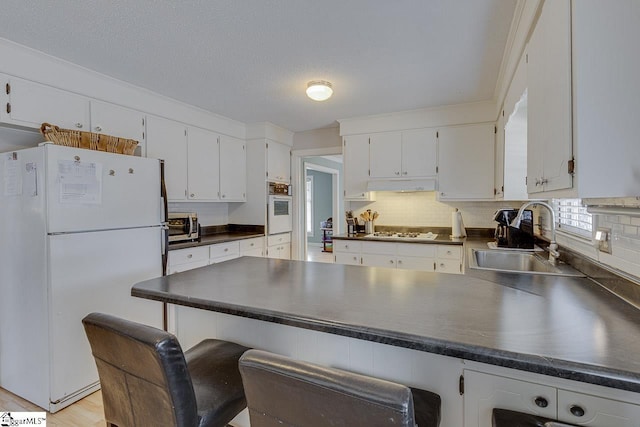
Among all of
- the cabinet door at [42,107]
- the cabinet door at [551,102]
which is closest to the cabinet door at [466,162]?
the cabinet door at [551,102]

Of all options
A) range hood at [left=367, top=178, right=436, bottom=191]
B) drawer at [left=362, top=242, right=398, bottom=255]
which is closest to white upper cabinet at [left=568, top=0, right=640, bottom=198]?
drawer at [left=362, top=242, right=398, bottom=255]

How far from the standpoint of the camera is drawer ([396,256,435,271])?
10.6 ft

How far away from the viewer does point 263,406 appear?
0.75 metres

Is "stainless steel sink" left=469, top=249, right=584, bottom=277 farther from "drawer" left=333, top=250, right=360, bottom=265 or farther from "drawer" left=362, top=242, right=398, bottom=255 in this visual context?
"drawer" left=333, top=250, right=360, bottom=265

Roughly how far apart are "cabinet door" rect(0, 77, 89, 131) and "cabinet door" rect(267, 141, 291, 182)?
2088 millimetres

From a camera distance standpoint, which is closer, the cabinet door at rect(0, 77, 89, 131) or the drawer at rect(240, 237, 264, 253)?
the cabinet door at rect(0, 77, 89, 131)

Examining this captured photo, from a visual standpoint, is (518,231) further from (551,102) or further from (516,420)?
(516,420)

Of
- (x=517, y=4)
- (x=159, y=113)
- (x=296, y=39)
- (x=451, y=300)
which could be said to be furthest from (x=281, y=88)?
(x=451, y=300)

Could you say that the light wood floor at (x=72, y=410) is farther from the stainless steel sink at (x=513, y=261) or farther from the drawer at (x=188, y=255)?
the stainless steel sink at (x=513, y=261)

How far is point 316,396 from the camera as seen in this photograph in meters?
0.66

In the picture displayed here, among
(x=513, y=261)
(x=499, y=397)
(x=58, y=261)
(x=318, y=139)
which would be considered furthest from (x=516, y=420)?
(x=318, y=139)

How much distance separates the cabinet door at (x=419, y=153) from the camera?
3.57m

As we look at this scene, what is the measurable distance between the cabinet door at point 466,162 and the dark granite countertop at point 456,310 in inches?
78.6

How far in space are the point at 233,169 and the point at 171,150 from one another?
0.91 m
